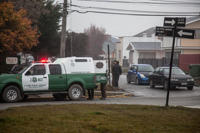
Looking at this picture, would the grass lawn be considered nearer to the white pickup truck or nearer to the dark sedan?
the white pickup truck

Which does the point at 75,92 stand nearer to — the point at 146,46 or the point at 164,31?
the point at 164,31

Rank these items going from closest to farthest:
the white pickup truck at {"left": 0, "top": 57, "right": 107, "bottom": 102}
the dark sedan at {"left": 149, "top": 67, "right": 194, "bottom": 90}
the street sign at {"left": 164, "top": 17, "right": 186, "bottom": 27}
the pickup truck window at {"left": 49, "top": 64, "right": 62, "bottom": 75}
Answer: the street sign at {"left": 164, "top": 17, "right": 186, "bottom": 27} < the white pickup truck at {"left": 0, "top": 57, "right": 107, "bottom": 102} < the pickup truck window at {"left": 49, "top": 64, "right": 62, "bottom": 75} < the dark sedan at {"left": 149, "top": 67, "right": 194, "bottom": 90}

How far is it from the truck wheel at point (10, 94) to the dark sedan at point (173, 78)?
9980 millimetres

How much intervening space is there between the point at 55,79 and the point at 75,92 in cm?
113

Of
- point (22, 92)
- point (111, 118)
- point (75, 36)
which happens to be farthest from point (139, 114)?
point (75, 36)

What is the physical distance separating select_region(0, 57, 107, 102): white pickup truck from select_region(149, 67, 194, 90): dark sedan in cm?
640

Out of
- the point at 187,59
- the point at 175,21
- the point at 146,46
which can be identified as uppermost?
the point at 146,46

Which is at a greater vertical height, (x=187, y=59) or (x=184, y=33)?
(x=184, y=33)

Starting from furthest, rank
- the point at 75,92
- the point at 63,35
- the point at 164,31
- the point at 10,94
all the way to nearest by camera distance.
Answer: the point at 63,35 → the point at 75,92 → the point at 10,94 → the point at 164,31

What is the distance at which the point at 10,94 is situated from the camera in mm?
13125

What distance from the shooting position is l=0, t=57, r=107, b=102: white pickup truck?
13156mm

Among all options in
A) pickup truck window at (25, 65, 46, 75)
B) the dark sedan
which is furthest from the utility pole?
the dark sedan

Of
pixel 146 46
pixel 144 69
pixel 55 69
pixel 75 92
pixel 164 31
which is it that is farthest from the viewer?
pixel 146 46

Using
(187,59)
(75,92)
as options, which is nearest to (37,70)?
(75,92)
